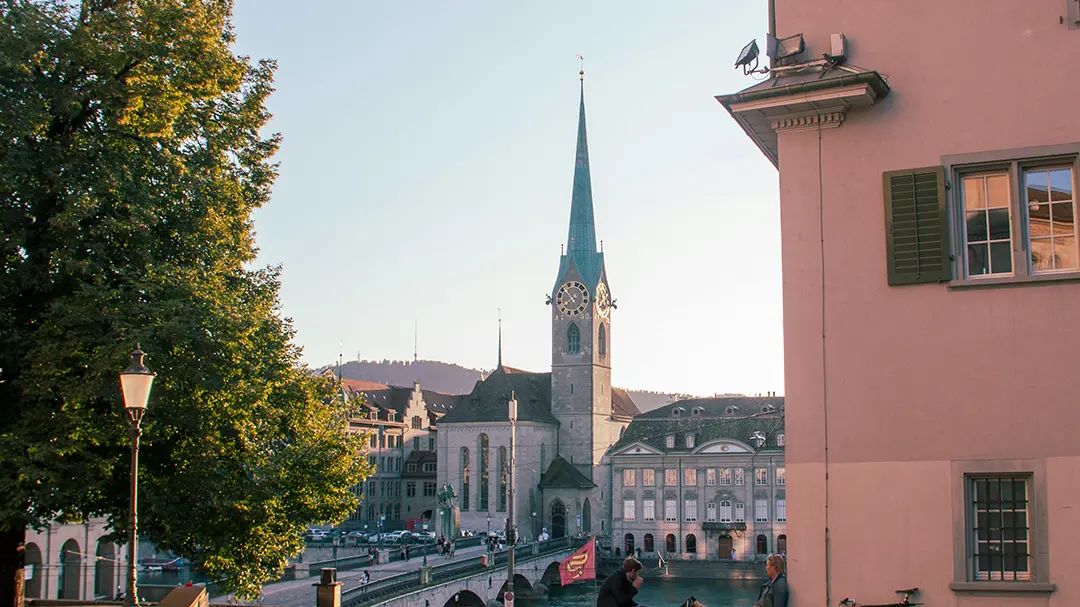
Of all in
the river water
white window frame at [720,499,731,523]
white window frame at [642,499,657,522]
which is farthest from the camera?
white window frame at [642,499,657,522]

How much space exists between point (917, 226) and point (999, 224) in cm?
72

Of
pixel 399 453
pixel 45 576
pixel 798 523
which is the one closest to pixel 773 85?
pixel 798 523

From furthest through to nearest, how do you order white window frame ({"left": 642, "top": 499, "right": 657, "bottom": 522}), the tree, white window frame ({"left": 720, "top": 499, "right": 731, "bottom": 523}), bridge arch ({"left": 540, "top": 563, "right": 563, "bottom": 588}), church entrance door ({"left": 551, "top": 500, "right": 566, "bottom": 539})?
church entrance door ({"left": 551, "top": 500, "right": 566, "bottom": 539}) < white window frame ({"left": 642, "top": 499, "right": 657, "bottom": 522}) < white window frame ({"left": 720, "top": 499, "right": 731, "bottom": 523}) < bridge arch ({"left": 540, "top": 563, "right": 563, "bottom": 588}) < the tree

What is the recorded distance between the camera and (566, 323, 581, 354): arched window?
4259 inches

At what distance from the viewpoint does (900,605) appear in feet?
34.2

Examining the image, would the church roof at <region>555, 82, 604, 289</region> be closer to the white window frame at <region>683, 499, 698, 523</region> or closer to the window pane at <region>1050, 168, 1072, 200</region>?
the white window frame at <region>683, 499, 698, 523</region>

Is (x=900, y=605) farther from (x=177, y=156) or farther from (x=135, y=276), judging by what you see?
(x=177, y=156)

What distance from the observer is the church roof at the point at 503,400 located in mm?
103938

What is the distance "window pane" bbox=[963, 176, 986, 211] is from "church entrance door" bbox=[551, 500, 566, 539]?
302 ft

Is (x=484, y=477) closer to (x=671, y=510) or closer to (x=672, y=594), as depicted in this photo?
(x=671, y=510)

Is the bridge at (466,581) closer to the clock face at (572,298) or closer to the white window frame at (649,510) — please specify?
the white window frame at (649,510)

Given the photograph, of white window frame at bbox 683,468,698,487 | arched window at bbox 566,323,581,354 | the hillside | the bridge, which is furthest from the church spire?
the hillside

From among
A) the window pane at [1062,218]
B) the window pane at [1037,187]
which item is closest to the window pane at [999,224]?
the window pane at [1037,187]

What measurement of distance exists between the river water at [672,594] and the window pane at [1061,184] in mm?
60808
